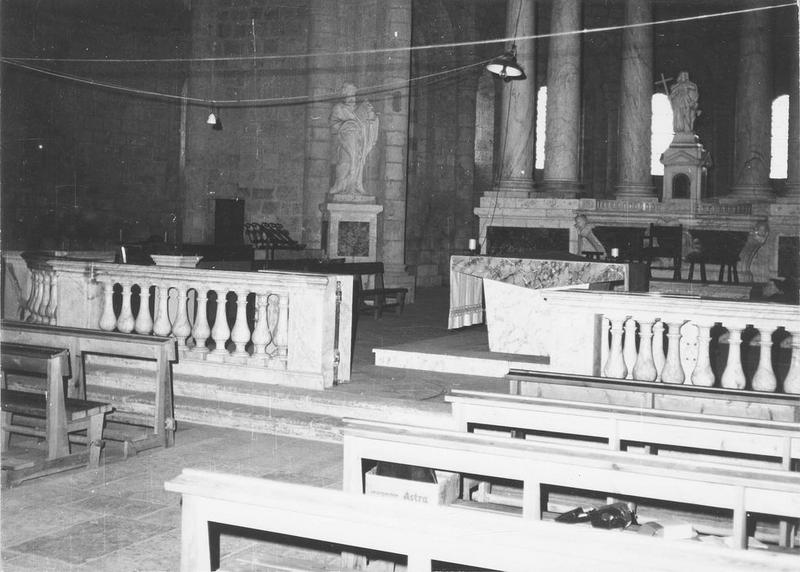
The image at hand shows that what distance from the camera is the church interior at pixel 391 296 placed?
10.8 ft

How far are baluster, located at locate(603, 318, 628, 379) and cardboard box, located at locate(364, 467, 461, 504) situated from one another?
2818mm

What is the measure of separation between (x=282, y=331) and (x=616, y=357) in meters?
2.60

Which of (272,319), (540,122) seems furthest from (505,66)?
(540,122)

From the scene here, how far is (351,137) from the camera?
13.7 metres

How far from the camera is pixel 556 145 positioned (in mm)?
14664

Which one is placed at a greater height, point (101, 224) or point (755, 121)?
point (755, 121)

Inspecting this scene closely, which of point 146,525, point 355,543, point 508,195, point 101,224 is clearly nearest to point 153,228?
point 101,224

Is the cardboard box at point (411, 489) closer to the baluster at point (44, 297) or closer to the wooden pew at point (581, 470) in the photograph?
the wooden pew at point (581, 470)

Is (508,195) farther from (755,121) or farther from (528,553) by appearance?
(528,553)

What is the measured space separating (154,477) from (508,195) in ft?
34.2

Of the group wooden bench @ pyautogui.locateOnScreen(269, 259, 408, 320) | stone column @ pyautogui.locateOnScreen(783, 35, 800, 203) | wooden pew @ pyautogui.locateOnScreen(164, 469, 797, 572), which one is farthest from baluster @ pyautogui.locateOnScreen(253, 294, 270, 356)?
stone column @ pyautogui.locateOnScreen(783, 35, 800, 203)

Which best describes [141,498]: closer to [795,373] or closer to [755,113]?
[795,373]

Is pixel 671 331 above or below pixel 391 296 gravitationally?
above

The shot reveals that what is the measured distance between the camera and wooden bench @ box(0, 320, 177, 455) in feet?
18.9
